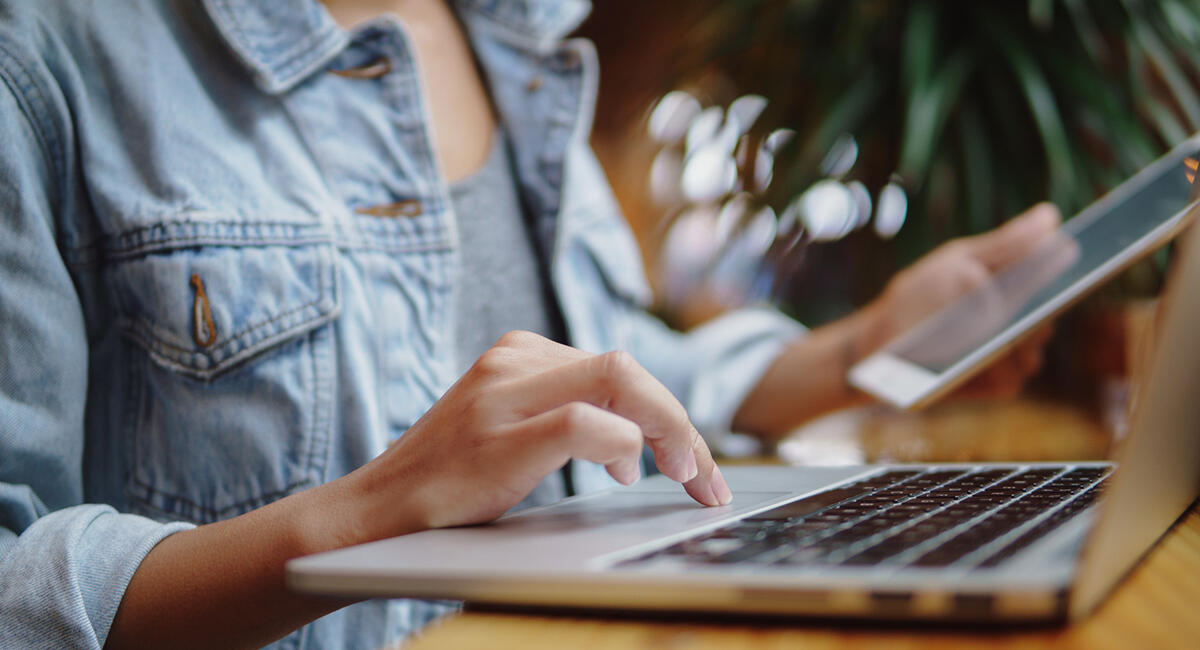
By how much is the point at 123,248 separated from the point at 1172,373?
0.64m

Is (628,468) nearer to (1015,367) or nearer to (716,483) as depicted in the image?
(716,483)

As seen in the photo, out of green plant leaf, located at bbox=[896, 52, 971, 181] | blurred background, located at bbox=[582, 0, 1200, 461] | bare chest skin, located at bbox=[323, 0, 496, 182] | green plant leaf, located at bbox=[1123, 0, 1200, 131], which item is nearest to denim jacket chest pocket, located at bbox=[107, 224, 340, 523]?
bare chest skin, located at bbox=[323, 0, 496, 182]

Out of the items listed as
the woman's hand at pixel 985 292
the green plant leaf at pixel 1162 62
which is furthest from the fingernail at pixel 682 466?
the green plant leaf at pixel 1162 62

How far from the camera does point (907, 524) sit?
354 millimetres

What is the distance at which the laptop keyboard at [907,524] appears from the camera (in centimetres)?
29

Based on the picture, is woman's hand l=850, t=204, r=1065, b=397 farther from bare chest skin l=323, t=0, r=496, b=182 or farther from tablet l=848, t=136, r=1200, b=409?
bare chest skin l=323, t=0, r=496, b=182

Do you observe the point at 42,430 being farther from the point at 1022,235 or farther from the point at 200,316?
the point at 1022,235

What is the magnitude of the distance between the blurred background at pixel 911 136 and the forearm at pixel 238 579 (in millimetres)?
724

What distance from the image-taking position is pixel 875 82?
1.33 m

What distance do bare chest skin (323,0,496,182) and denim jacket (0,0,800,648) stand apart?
0.27 feet

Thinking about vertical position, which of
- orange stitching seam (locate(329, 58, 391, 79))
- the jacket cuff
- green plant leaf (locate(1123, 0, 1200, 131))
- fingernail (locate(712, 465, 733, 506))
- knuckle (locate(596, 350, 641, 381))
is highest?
green plant leaf (locate(1123, 0, 1200, 131))

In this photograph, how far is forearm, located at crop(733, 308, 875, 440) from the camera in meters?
0.93

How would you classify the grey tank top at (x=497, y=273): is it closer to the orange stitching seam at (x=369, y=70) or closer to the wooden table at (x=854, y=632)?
the orange stitching seam at (x=369, y=70)

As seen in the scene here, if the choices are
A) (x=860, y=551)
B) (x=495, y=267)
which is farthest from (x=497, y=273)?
(x=860, y=551)
